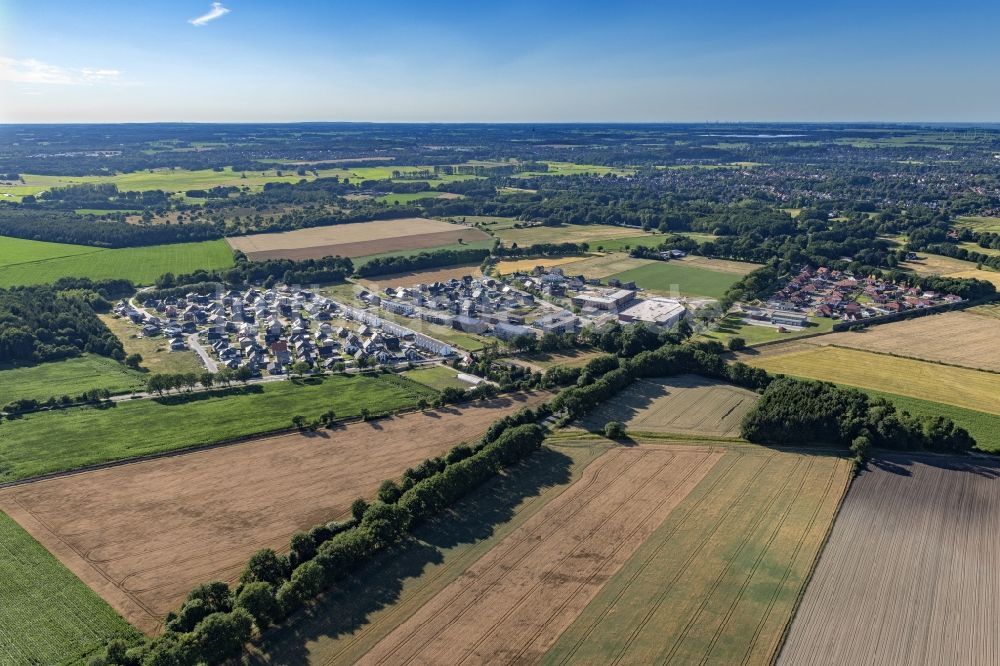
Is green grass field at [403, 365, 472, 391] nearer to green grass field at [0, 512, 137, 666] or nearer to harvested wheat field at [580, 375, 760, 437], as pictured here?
harvested wheat field at [580, 375, 760, 437]

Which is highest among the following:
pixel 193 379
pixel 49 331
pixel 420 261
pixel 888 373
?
pixel 420 261

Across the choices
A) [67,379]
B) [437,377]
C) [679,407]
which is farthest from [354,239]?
[679,407]

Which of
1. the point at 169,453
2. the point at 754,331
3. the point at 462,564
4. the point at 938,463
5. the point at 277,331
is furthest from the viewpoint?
the point at 754,331

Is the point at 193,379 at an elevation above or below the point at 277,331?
below

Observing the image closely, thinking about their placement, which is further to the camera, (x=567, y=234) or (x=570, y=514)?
(x=567, y=234)

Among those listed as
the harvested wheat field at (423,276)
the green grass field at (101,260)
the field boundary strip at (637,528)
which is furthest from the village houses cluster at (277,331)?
the field boundary strip at (637,528)

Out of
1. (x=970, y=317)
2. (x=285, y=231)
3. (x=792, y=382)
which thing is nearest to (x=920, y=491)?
(x=792, y=382)

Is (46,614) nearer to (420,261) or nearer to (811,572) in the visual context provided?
(811,572)
